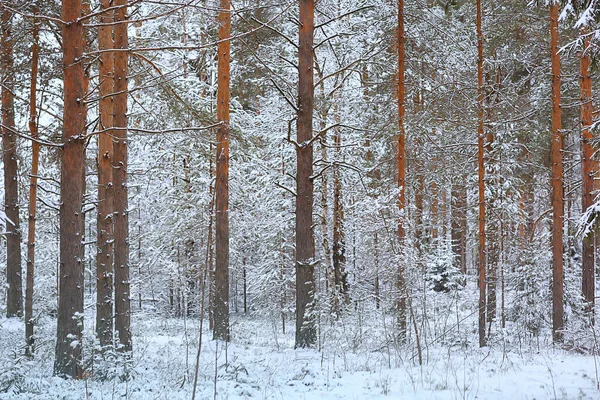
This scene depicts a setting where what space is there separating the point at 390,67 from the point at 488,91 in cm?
305

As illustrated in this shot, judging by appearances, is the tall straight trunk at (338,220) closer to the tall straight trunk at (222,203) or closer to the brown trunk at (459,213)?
the brown trunk at (459,213)

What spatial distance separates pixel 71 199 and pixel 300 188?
424 centimetres

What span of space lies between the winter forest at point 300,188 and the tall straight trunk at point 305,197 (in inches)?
1.5

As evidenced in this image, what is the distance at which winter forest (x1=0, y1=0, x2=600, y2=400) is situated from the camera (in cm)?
621

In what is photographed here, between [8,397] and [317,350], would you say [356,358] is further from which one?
[8,397]

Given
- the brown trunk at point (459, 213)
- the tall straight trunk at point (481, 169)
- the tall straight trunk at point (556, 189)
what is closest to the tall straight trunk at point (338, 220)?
the brown trunk at point (459, 213)

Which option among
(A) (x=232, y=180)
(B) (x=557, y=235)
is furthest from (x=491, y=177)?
(A) (x=232, y=180)

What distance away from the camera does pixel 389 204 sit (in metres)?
12.3

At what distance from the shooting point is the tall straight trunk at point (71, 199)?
603 centimetres

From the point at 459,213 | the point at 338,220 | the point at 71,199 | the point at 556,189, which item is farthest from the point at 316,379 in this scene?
the point at 459,213

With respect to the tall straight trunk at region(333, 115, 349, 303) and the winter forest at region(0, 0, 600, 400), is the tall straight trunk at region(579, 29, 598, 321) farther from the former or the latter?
the tall straight trunk at region(333, 115, 349, 303)

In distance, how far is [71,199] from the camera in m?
6.14

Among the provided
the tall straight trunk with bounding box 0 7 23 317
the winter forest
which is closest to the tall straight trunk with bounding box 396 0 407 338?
the winter forest

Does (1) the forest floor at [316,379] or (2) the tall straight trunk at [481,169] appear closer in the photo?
(1) the forest floor at [316,379]
